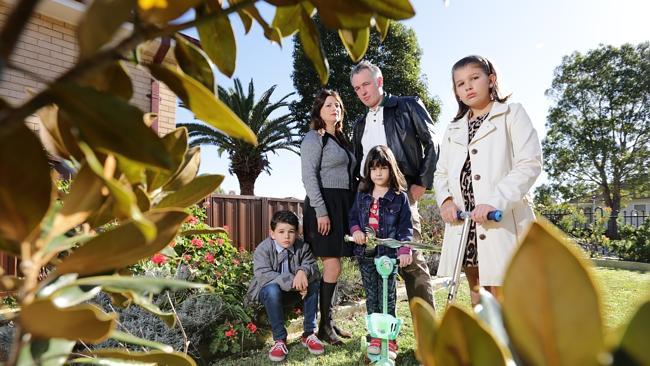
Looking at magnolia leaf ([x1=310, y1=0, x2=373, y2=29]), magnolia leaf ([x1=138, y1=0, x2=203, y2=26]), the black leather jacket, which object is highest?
the black leather jacket

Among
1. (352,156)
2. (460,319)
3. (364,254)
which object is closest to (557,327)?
(460,319)

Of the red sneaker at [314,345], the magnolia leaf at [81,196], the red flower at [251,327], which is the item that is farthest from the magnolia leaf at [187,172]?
the red flower at [251,327]

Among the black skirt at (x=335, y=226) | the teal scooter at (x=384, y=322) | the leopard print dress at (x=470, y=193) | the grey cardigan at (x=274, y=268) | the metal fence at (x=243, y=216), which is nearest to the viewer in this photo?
the leopard print dress at (x=470, y=193)

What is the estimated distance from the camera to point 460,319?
0.71 ft

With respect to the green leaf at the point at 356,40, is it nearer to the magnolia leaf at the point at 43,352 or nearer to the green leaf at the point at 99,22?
the green leaf at the point at 99,22

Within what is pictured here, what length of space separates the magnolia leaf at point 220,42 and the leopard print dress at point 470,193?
7.94 ft

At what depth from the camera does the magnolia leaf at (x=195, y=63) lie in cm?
42

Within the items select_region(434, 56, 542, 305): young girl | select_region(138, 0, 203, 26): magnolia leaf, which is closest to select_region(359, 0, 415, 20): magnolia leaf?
select_region(138, 0, 203, 26): magnolia leaf

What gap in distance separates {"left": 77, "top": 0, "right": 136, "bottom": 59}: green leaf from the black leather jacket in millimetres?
3292

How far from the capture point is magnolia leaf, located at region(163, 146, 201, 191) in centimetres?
47

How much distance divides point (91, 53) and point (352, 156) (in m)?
3.50

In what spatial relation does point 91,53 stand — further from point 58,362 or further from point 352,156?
point 352,156

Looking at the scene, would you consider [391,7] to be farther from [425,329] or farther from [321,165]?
[321,165]

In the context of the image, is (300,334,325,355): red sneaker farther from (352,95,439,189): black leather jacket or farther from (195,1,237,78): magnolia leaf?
(195,1,237,78): magnolia leaf
